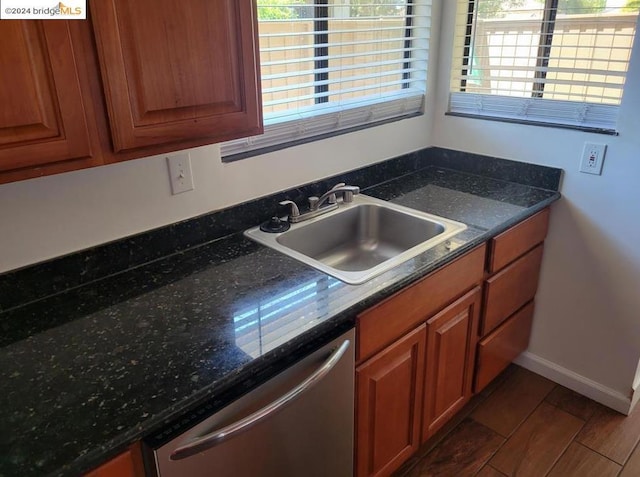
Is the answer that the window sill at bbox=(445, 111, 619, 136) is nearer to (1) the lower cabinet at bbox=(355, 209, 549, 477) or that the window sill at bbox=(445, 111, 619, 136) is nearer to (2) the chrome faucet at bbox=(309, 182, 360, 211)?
(1) the lower cabinet at bbox=(355, 209, 549, 477)

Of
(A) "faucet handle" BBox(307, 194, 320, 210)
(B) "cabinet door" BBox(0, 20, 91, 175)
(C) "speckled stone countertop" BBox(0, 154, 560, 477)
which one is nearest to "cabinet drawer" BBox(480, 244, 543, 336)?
(C) "speckled stone countertop" BBox(0, 154, 560, 477)

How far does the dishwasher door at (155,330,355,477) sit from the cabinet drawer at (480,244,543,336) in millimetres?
790

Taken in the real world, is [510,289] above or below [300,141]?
below

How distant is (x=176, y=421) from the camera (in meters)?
1.02

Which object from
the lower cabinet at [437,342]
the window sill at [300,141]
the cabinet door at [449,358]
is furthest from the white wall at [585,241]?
the cabinet door at [449,358]

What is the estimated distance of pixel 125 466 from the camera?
3.14ft

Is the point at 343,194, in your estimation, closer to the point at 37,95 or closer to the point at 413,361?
the point at 413,361

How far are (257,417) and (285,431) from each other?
0.52 feet

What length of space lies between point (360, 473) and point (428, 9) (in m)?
1.86

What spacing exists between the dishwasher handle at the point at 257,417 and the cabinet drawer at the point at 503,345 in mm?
940

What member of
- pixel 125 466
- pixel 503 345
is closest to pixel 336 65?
pixel 503 345

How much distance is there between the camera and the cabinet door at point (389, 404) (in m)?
1.50

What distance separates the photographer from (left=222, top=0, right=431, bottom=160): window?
1.77 m

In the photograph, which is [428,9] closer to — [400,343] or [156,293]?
[400,343]
